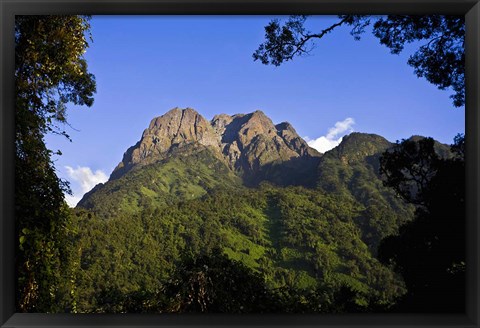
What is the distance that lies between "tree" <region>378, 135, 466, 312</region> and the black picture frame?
3.52 feet

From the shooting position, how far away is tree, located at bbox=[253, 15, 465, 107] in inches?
120

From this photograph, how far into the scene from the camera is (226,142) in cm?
2030

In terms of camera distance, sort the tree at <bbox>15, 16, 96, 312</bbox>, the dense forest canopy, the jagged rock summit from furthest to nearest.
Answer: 1. the jagged rock summit
2. the dense forest canopy
3. the tree at <bbox>15, 16, 96, 312</bbox>

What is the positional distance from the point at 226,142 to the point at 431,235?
17209 millimetres

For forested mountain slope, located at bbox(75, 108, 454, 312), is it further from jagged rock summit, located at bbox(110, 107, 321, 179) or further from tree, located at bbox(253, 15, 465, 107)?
tree, located at bbox(253, 15, 465, 107)

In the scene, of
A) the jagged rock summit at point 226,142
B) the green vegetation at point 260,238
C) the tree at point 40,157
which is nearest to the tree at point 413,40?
the tree at point 40,157

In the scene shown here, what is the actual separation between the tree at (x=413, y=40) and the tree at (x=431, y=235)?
53 cm

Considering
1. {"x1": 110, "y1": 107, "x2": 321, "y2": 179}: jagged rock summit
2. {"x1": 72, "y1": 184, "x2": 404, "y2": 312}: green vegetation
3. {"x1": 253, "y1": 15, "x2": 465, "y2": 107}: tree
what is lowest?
{"x1": 72, "y1": 184, "x2": 404, "y2": 312}: green vegetation

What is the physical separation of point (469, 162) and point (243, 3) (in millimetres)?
1138

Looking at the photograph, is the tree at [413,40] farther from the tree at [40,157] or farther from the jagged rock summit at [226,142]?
the jagged rock summit at [226,142]

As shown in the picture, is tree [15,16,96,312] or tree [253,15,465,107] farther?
tree [253,15,465,107]

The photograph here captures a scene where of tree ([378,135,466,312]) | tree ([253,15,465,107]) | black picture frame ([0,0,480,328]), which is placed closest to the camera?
black picture frame ([0,0,480,328])

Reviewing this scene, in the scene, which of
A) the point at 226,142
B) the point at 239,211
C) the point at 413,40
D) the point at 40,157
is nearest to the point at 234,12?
the point at 40,157

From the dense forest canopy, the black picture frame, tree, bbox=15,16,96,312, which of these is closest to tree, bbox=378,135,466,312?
the dense forest canopy
